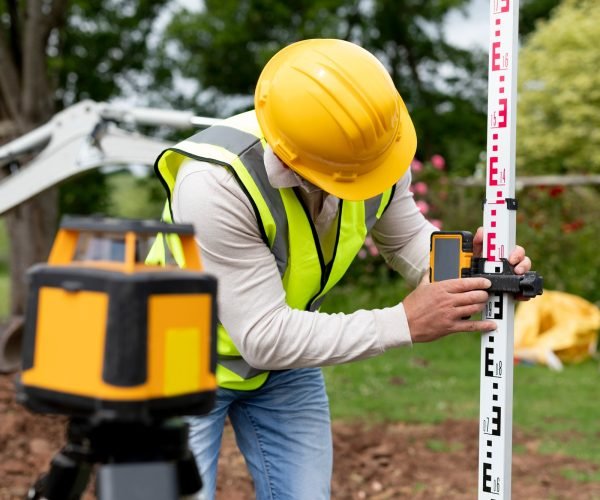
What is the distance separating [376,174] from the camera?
7.28ft

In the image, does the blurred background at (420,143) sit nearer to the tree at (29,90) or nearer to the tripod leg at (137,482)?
the tree at (29,90)

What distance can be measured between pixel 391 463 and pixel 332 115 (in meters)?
3.22

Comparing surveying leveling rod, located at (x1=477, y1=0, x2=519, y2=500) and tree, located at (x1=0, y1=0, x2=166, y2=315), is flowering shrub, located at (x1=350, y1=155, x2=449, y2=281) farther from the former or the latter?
surveying leveling rod, located at (x1=477, y1=0, x2=519, y2=500)

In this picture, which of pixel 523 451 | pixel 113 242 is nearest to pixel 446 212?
pixel 523 451

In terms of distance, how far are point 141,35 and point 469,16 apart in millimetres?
10146

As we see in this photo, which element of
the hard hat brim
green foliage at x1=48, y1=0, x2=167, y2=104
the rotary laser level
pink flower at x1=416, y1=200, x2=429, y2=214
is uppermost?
green foliage at x1=48, y1=0, x2=167, y2=104

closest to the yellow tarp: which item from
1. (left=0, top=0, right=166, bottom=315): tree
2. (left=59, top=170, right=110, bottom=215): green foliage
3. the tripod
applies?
(left=0, top=0, right=166, bottom=315): tree

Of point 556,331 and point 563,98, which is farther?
point 563,98

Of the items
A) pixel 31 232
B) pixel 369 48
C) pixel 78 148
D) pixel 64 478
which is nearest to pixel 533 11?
pixel 369 48

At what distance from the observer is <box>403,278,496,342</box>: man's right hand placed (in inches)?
83.5

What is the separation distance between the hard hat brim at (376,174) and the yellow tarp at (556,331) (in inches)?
209

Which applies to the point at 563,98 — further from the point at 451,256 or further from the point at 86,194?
the point at 451,256

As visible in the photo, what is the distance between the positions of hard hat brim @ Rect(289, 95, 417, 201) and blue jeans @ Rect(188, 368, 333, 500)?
0.61m

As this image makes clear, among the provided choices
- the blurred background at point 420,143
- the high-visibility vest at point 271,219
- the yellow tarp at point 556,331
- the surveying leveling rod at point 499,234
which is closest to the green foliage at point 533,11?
the blurred background at point 420,143
